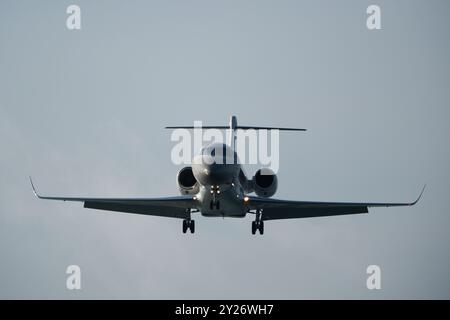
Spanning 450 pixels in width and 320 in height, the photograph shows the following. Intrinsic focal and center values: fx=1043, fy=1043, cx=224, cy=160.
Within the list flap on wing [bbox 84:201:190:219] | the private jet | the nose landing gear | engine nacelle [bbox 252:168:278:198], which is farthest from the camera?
the nose landing gear

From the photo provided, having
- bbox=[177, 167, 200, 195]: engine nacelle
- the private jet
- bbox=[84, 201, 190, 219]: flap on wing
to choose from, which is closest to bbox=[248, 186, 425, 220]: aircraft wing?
the private jet

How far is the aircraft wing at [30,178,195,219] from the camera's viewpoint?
42312mm

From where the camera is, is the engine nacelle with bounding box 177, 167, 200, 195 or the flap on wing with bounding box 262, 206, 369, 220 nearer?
the engine nacelle with bounding box 177, 167, 200, 195

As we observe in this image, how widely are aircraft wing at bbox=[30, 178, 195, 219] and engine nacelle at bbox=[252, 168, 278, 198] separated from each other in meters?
3.01

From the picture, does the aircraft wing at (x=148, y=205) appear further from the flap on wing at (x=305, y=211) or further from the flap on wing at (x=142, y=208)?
the flap on wing at (x=305, y=211)

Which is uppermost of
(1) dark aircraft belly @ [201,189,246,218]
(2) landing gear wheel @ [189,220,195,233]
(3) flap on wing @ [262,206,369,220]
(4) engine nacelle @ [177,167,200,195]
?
(4) engine nacelle @ [177,167,200,195]

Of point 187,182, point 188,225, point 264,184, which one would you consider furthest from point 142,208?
point 264,184

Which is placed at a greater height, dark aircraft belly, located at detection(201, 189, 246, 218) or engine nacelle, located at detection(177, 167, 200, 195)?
engine nacelle, located at detection(177, 167, 200, 195)

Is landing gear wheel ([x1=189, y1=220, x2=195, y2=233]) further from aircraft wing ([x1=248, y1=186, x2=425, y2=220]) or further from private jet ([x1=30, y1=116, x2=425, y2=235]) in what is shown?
aircraft wing ([x1=248, y1=186, x2=425, y2=220])
